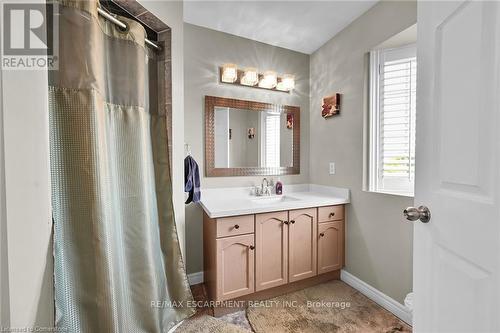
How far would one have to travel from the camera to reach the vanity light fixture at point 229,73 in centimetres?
210

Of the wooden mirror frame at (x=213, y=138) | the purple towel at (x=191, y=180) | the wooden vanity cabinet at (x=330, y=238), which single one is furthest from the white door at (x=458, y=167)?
the wooden mirror frame at (x=213, y=138)

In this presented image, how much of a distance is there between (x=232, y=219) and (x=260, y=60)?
1628 mm

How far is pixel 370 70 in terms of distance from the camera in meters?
1.89

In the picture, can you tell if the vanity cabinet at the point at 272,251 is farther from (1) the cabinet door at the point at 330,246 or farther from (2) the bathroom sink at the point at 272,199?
(2) the bathroom sink at the point at 272,199

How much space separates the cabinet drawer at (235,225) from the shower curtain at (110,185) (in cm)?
32

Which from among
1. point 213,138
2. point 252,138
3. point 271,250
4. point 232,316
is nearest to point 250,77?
point 252,138

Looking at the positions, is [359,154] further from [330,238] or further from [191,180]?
[191,180]

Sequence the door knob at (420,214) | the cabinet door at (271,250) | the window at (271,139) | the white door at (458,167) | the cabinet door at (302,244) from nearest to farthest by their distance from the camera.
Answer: the white door at (458,167)
the door knob at (420,214)
the cabinet door at (271,250)
the cabinet door at (302,244)
the window at (271,139)

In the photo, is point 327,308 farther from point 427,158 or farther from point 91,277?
point 91,277

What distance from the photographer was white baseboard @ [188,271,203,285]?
2.08 meters

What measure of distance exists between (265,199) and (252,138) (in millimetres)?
622

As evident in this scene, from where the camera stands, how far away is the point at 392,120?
1805 mm

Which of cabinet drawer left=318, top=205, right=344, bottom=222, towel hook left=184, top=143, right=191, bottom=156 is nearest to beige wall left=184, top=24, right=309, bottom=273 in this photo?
towel hook left=184, top=143, right=191, bottom=156

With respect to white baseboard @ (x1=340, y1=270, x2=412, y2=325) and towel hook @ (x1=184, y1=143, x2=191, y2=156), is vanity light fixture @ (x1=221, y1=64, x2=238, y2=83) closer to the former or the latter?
towel hook @ (x1=184, y1=143, x2=191, y2=156)
